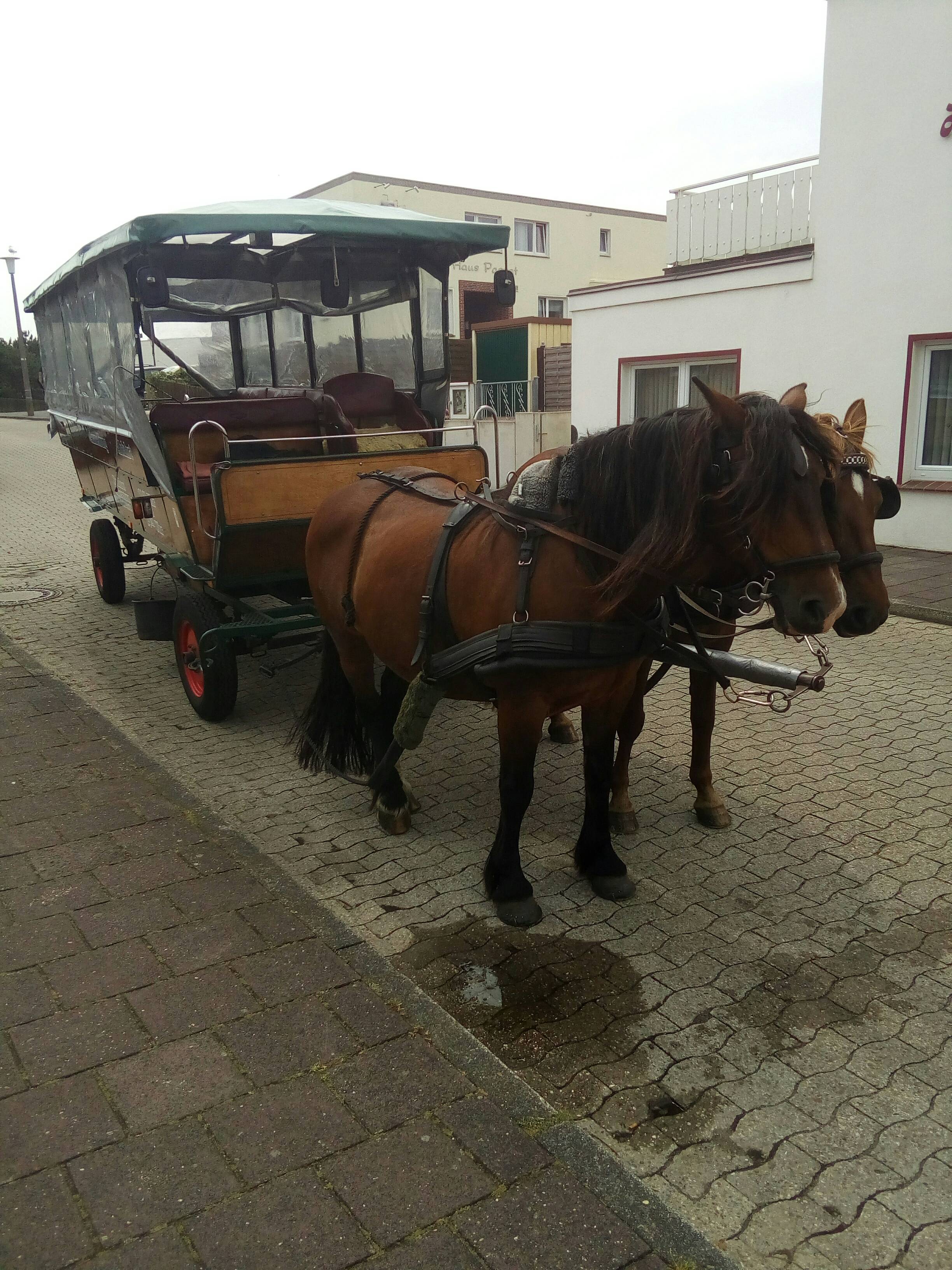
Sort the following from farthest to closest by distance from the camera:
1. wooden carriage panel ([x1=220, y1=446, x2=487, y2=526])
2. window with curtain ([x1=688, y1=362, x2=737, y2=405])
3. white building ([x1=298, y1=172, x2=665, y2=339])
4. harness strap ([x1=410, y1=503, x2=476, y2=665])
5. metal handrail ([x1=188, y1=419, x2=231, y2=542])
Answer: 1. white building ([x1=298, y1=172, x2=665, y2=339])
2. window with curtain ([x1=688, y1=362, x2=737, y2=405])
3. wooden carriage panel ([x1=220, y1=446, x2=487, y2=526])
4. metal handrail ([x1=188, y1=419, x2=231, y2=542])
5. harness strap ([x1=410, y1=503, x2=476, y2=665])

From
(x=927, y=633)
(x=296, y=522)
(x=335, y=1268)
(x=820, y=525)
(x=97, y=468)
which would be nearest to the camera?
(x=335, y=1268)

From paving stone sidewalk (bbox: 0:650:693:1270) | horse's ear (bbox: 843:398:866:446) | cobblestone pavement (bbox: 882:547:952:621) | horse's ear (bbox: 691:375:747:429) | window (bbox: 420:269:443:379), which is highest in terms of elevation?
window (bbox: 420:269:443:379)

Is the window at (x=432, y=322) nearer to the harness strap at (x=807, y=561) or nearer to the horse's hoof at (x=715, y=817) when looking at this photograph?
the horse's hoof at (x=715, y=817)

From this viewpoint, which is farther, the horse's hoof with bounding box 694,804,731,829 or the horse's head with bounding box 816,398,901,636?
the horse's hoof with bounding box 694,804,731,829

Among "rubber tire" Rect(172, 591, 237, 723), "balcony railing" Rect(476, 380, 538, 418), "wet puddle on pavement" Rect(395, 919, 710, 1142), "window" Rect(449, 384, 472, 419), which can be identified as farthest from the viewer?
"balcony railing" Rect(476, 380, 538, 418)

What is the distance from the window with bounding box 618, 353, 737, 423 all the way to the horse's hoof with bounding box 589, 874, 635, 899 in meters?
7.94

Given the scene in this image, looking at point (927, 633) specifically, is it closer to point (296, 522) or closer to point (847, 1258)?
point (296, 522)

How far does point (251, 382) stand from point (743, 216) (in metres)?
7.16

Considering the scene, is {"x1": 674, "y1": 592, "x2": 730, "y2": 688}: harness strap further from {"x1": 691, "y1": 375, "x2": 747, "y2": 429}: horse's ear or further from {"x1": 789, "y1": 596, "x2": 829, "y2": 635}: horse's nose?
{"x1": 691, "y1": 375, "x2": 747, "y2": 429}: horse's ear

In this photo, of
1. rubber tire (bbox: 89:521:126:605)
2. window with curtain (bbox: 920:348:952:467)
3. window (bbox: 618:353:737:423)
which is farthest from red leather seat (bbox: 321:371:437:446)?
window with curtain (bbox: 920:348:952:467)

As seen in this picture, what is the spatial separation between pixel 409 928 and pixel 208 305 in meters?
4.86

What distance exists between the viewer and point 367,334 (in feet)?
21.4

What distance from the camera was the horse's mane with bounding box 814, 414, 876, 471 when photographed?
9.04ft

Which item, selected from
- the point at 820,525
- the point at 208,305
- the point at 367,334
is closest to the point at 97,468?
the point at 208,305
